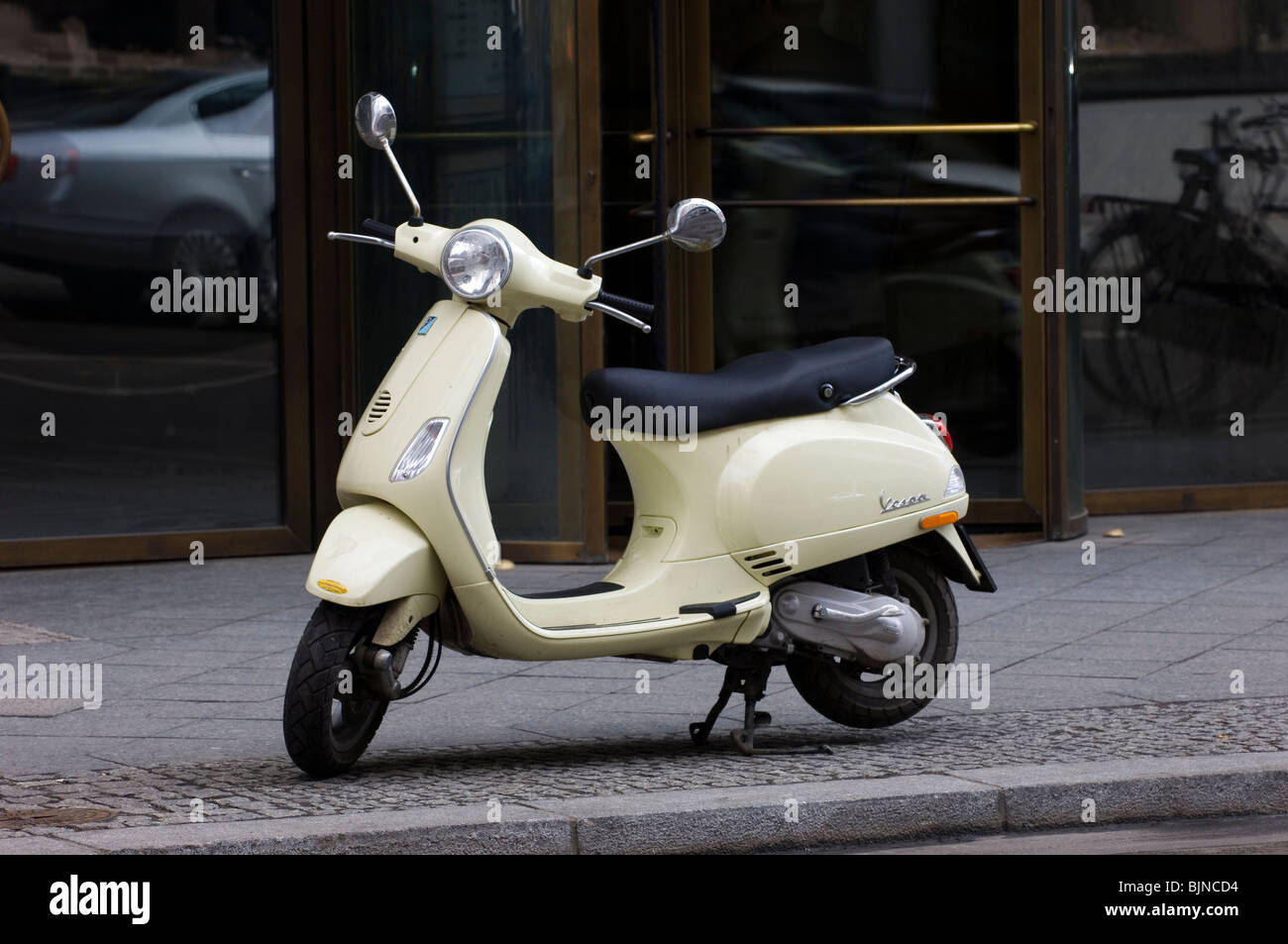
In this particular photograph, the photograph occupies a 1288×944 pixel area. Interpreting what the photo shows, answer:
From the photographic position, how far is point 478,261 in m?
5.22

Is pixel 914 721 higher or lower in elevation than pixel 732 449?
lower

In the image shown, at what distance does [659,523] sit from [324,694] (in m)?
1.13

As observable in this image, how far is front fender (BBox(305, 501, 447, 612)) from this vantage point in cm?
498

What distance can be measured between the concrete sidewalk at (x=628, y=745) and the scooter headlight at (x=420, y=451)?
0.78 meters

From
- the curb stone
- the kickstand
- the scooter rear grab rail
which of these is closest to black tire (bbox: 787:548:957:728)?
the kickstand

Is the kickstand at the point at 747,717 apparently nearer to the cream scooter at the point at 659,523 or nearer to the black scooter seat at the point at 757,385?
the cream scooter at the point at 659,523

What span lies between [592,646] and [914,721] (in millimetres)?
1166

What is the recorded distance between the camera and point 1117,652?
6.98 meters

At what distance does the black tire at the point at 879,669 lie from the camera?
576cm

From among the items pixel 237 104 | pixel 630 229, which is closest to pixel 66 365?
pixel 237 104

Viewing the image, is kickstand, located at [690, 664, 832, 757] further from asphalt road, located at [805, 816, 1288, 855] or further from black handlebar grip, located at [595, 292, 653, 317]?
black handlebar grip, located at [595, 292, 653, 317]
